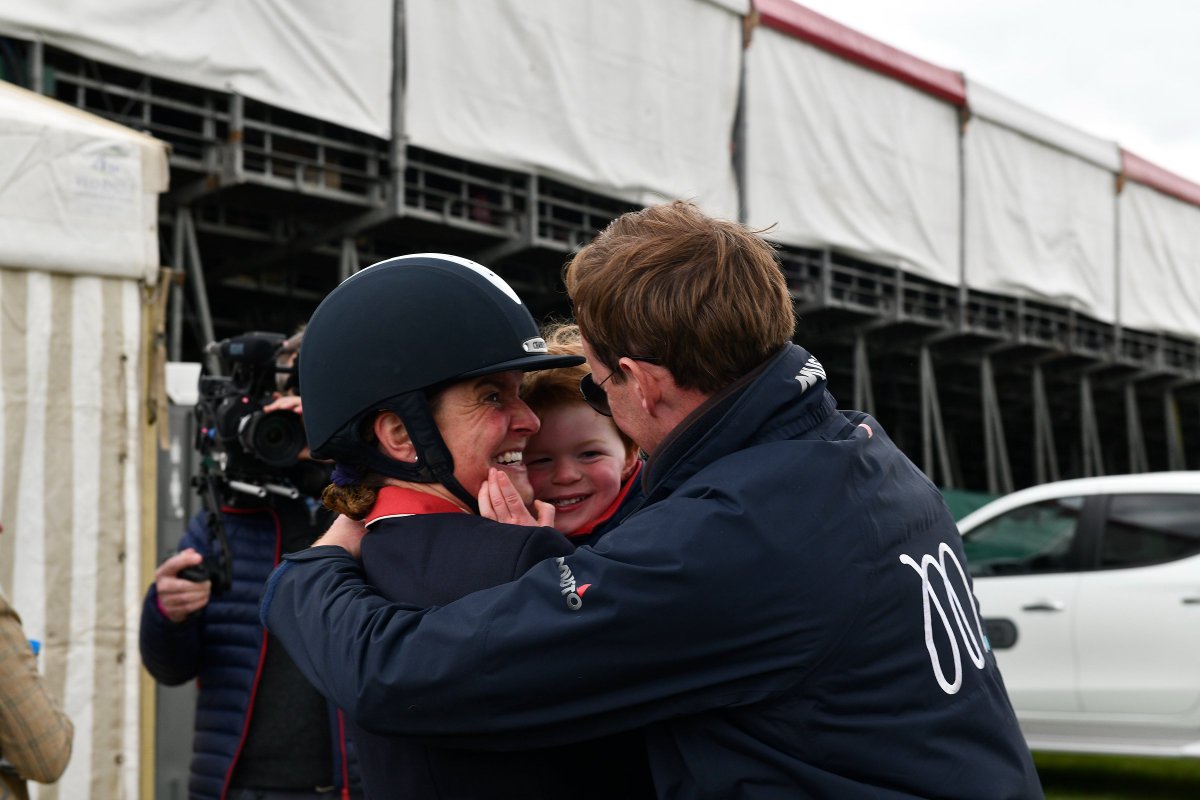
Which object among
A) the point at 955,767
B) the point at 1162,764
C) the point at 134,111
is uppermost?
the point at 134,111

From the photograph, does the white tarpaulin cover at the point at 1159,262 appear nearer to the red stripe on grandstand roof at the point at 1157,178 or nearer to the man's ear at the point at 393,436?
the red stripe on grandstand roof at the point at 1157,178

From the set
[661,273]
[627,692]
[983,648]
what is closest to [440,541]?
[627,692]

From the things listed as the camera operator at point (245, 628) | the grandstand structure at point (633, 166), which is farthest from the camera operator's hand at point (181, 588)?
the grandstand structure at point (633, 166)

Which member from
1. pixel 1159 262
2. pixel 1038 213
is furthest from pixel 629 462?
pixel 1159 262

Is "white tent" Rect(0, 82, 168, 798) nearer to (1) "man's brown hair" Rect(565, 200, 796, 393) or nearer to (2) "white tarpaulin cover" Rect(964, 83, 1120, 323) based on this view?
(1) "man's brown hair" Rect(565, 200, 796, 393)

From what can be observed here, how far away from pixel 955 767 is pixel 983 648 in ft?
0.77

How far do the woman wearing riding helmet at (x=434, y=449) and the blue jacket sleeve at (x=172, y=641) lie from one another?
1.45 meters

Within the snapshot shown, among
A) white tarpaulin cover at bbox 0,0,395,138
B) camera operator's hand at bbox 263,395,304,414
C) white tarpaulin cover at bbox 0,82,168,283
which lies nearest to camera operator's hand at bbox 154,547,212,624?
camera operator's hand at bbox 263,395,304,414

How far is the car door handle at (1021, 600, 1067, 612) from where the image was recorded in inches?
294

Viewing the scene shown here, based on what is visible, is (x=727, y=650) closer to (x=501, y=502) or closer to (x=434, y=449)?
(x=501, y=502)

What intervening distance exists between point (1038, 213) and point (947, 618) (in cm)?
2043

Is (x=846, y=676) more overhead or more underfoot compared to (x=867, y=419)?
more underfoot

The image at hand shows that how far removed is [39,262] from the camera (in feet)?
17.4

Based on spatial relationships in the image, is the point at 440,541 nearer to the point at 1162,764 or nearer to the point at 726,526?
the point at 726,526
